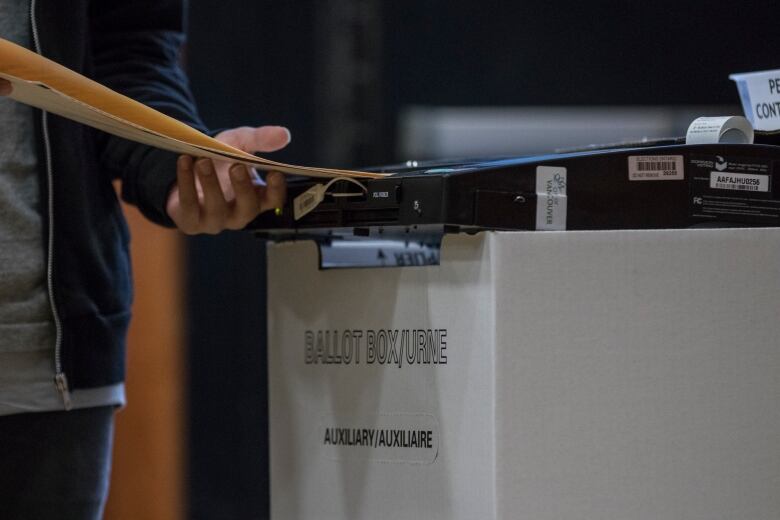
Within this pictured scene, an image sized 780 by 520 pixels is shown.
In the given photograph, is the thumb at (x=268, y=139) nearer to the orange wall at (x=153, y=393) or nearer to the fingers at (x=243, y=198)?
the fingers at (x=243, y=198)

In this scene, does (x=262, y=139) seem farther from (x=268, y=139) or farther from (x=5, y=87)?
(x=5, y=87)

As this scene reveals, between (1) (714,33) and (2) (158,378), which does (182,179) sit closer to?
(2) (158,378)

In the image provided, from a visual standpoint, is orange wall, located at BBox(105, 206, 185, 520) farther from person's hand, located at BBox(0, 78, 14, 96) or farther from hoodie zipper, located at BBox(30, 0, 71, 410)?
person's hand, located at BBox(0, 78, 14, 96)

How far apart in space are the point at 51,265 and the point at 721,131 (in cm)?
51

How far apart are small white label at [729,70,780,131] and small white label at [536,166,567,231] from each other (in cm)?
22

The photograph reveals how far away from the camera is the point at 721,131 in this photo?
0.75m

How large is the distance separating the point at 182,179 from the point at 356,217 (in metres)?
0.15

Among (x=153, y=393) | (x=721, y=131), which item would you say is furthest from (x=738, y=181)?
(x=153, y=393)

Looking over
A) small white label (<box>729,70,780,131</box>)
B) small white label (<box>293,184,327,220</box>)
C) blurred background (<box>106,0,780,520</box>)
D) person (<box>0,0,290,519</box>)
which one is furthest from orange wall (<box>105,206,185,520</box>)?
small white label (<box>729,70,780,131</box>)

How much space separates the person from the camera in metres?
0.79

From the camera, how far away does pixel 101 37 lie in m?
0.96

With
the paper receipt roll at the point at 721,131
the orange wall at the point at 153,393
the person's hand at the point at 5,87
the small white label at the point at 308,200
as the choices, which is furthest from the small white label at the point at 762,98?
the orange wall at the point at 153,393

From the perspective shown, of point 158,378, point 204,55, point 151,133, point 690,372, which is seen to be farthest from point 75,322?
point 204,55

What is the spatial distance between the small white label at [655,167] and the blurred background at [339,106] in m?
1.88
